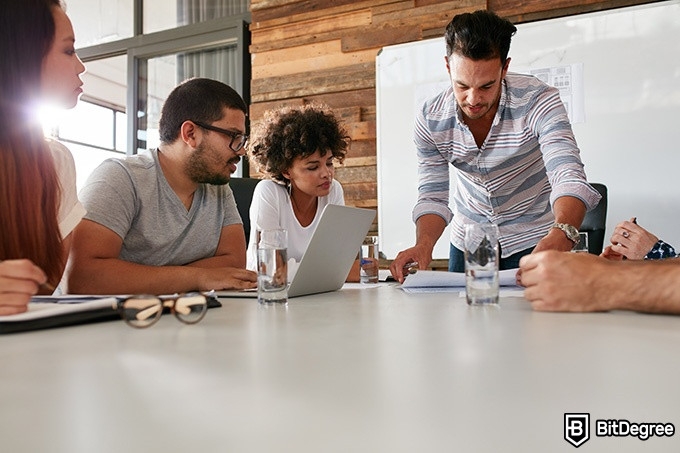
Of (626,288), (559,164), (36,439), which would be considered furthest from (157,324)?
(559,164)

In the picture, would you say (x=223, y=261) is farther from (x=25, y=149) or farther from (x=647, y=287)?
(x=647, y=287)

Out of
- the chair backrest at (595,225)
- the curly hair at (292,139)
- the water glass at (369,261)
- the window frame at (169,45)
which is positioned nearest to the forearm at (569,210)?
the water glass at (369,261)

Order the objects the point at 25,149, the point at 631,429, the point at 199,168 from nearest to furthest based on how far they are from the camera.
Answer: the point at 631,429
the point at 25,149
the point at 199,168

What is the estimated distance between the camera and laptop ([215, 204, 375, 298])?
1021mm

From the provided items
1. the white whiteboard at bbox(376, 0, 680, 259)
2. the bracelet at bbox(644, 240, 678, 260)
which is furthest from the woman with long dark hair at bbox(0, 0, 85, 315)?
the white whiteboard at bbox(376, 0, 680, 259)

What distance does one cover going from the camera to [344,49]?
350cm

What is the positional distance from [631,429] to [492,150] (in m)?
1.51

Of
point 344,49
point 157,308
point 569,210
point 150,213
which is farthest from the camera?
point 344,49

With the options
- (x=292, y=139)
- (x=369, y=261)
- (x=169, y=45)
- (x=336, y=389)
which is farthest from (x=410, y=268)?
(x=169, y=45)

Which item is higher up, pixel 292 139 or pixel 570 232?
pixel 292 139

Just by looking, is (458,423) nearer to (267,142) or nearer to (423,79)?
(267,142)

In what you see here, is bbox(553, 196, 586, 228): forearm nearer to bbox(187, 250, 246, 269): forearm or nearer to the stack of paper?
the stack of paper

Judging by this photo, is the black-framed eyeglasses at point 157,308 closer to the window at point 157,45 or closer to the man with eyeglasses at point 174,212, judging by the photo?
the man with eyeglasses at point 174,212

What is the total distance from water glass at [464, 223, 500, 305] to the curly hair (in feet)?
4.46
